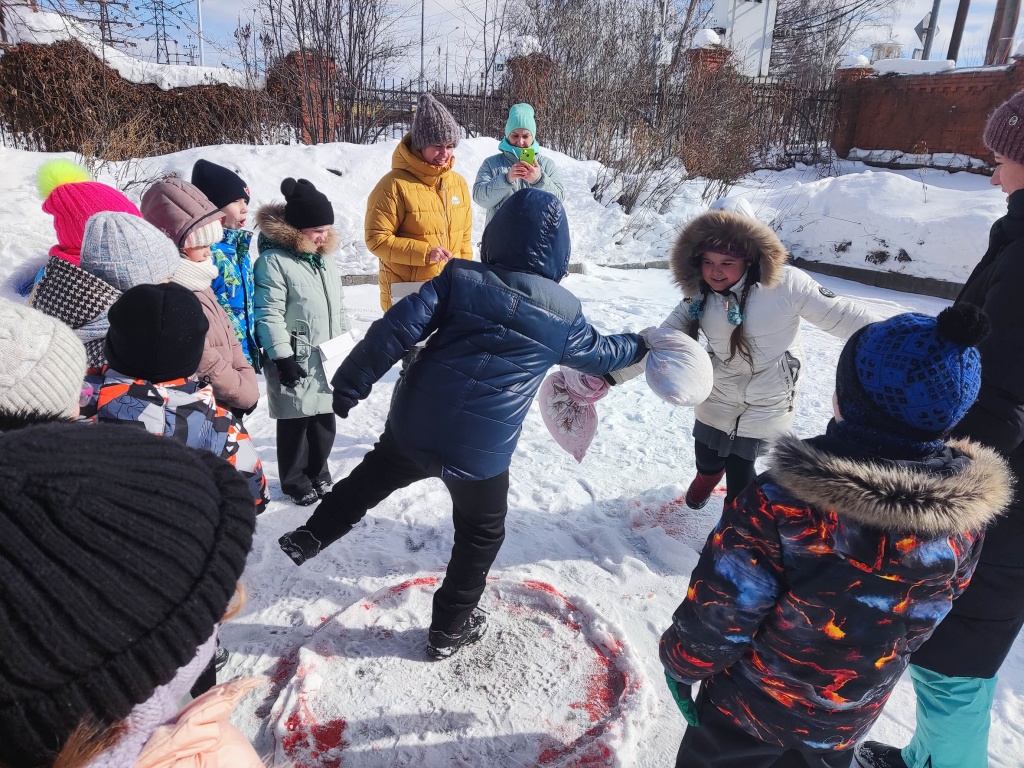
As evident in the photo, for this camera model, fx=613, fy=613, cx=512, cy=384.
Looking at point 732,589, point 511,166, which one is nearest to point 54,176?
point 511,166

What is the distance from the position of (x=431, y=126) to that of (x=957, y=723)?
328cm

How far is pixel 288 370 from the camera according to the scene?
2967 millimetres

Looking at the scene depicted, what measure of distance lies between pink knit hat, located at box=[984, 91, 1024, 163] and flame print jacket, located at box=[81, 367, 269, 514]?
2543mm

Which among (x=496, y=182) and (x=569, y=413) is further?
(x=496, y=182)

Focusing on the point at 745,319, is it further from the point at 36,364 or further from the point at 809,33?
the point at 809,33

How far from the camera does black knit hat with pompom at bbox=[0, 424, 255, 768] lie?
2.07 feet

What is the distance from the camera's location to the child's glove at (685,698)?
151cm

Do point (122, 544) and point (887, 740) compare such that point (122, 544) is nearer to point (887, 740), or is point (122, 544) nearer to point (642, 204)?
point (887, 740)

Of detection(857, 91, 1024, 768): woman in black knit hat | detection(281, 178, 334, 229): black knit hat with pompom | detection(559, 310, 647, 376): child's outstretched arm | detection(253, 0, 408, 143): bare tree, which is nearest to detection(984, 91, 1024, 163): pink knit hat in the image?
detection(857, 91, 1024, 768): woman in black knit hat

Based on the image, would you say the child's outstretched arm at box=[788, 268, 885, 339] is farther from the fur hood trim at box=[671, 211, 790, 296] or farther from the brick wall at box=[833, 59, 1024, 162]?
the brick wall at box=[833, 59, 1024, 162]

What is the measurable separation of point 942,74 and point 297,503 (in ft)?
55.1

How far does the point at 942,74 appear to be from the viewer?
45.0 ft

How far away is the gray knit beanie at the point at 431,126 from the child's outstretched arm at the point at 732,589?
267cm

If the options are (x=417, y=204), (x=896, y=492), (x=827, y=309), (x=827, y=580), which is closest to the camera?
(x=896, y=492)
